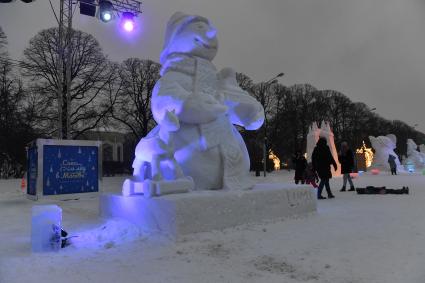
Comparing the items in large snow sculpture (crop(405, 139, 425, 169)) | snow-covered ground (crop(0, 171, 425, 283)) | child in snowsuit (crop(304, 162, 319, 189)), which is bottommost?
snow-covered ground (crop(0, 171, 425, 283))

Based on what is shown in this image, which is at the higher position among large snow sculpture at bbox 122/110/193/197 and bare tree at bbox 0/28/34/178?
bare tree at bbox 0/28/34/178

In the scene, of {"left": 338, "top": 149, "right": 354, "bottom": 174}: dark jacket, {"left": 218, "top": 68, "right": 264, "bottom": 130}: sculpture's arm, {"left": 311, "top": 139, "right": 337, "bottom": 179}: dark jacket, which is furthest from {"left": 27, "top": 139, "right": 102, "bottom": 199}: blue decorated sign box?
{"left": 338, "top": 149, "right": 354, "bottom": 174}: dark jacket

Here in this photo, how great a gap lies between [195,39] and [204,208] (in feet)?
10.3

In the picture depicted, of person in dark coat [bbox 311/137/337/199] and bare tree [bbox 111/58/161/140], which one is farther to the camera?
bare tree [bbox 111/58/161/140]

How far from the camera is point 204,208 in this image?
5.50 meters

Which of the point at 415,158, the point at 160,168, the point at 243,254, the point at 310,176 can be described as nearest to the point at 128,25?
the point at 310,176

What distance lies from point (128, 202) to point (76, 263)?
1912mm

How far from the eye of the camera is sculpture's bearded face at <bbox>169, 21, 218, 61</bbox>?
6863mm

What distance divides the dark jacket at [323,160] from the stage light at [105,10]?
9.14 metres

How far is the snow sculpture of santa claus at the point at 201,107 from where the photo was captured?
6.34 meters

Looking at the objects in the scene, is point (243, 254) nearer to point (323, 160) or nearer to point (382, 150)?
point (323, 160)

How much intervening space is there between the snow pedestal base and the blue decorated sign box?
17.6 feet

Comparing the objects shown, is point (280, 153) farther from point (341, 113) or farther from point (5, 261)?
point (5, 261)

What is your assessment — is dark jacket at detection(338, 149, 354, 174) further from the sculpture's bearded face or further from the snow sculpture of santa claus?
the sculpture's bearded face
